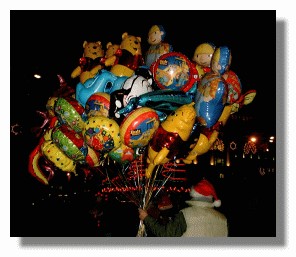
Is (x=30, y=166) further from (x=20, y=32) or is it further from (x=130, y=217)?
(x=130, y=217)

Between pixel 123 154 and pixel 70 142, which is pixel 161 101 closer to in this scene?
pixel 123 154

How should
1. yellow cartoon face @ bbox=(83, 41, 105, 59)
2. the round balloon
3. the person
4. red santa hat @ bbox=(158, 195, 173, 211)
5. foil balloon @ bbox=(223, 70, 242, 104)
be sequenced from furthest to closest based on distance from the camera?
1. red santa hat @ bbox=(158, 195, 173, 211)
2. yellow cartoon face @ bbox=(83, 41, 105, 59)
3. the person
4. foil balloon @ bbox=(223, 70, 242, 104)
5. the round balloon

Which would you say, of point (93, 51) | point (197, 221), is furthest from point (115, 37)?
point (197, 221)

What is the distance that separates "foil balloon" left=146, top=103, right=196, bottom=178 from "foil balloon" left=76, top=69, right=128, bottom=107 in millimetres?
303

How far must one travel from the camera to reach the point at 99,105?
165cm

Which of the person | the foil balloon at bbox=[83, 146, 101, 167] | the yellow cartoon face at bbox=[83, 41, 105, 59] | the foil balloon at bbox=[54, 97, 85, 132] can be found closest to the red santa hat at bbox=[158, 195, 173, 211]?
the person

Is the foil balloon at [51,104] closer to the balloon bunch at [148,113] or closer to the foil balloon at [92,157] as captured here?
the balloon bunch at [148,113]

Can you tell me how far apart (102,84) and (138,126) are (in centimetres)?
34

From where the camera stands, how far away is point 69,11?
1950 mm

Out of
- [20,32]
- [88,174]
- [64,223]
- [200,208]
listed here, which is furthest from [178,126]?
[64,223]

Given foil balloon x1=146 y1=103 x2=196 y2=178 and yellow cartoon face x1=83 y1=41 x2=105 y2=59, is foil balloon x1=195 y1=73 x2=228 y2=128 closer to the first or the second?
foil balloon x1=146 y1=103 x2=196 y2=178

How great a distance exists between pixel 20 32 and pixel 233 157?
10338mm

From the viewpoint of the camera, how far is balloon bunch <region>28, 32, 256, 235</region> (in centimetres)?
159

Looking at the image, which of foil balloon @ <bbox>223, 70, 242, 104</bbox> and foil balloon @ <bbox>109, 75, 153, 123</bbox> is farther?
foil balloon @ <bbox>223, 70, 242, 104</bbox>
